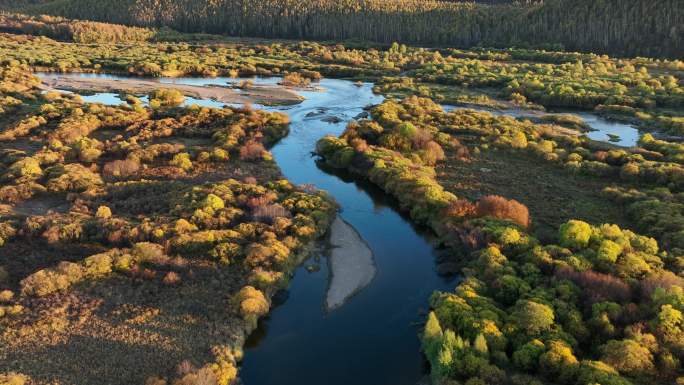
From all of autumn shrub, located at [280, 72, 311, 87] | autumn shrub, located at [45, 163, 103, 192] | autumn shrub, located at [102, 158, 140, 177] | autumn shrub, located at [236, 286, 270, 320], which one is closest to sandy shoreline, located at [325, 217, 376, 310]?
autumn shrub, located at [236, 286, 270, 320]

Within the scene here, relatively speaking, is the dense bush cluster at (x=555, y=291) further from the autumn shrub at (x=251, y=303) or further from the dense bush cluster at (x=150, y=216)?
the dense bush cluster at (x=150, y=216)

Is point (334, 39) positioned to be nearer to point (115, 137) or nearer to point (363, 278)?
point (115, 137)

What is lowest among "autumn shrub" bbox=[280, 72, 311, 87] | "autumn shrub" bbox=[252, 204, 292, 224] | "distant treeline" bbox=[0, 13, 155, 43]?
"autumn shrub" bbox=[252, 204, 292, 224]

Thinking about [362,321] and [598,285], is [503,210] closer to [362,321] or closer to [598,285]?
[598,285]

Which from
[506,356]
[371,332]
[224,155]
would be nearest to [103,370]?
[371,332]

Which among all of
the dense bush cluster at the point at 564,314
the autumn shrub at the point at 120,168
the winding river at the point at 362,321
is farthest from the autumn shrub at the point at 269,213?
the autumn shrub at the point at 120,168

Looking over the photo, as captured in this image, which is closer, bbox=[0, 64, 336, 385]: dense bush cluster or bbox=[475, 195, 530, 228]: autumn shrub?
bbox=[0, 64, 336, 385]: dense bush cluster

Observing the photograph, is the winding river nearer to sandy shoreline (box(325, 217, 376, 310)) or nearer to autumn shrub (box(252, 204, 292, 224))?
sandy shoreline (box(325, 217, 376, 310))
